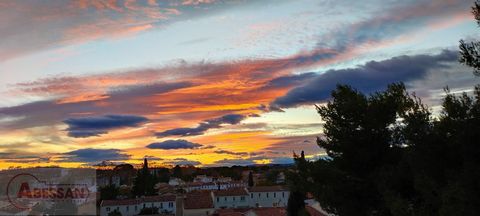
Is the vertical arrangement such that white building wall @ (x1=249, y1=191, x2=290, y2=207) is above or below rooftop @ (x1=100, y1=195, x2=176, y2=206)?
below

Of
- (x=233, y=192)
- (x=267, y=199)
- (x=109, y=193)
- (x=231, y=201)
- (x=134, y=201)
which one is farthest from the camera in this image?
(x=109, y=193)

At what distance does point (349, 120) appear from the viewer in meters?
18.6

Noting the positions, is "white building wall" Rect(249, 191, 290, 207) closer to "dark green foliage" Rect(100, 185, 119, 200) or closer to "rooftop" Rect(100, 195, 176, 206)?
"rooftop" Rect(100, 195, 176, 206)

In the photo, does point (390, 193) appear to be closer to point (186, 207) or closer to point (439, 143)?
point (439, 143)

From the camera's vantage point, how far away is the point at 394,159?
1727 cm

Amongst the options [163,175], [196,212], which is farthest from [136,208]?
[163,175]

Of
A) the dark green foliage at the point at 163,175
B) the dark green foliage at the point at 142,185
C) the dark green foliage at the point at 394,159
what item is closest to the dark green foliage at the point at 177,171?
the dark green foliage at the point at 163,175

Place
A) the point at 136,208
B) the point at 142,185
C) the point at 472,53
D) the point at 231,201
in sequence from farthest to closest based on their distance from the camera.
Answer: the point at 142,185 → the point at 231,201 → the point at 136,208 → the point at 472,53

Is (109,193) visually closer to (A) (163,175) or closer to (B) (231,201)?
(B) (231,201)

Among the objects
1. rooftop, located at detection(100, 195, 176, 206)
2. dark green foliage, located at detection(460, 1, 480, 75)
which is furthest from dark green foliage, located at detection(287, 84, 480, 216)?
rooftop, located at detection(100, 195, 176, 206)

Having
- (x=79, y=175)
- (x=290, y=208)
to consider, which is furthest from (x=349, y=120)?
(x=290, y=208)

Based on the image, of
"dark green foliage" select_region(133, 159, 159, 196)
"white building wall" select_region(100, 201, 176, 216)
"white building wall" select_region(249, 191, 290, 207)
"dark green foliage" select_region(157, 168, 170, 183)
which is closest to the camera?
"white building wall" select_region(100, 201, 176, 216)

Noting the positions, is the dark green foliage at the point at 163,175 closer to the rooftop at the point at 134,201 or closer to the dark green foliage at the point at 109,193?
the dark green foliage at the point at 109,193

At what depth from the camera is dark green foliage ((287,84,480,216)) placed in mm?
12391
